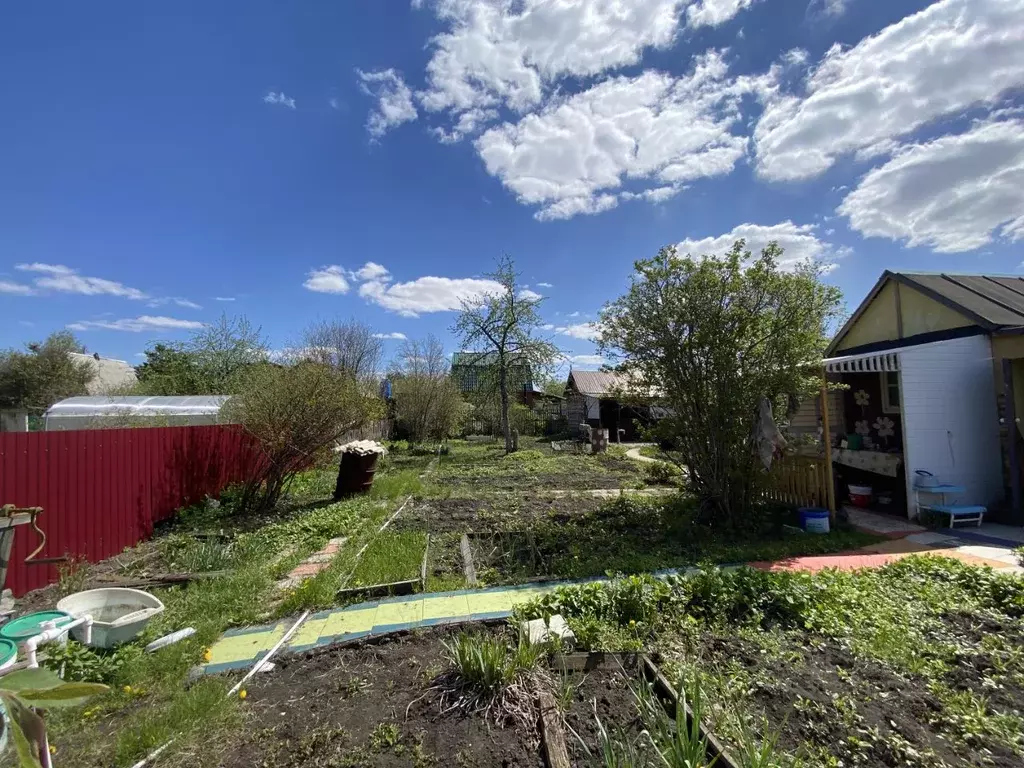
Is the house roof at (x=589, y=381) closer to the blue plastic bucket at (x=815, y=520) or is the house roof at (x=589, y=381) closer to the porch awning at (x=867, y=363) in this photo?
the porch awning at (x=867, y=363)

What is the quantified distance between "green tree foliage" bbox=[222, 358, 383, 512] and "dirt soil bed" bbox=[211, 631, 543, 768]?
19.3 feet

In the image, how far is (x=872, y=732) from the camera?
2.39 metres

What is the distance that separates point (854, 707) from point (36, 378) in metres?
32.9

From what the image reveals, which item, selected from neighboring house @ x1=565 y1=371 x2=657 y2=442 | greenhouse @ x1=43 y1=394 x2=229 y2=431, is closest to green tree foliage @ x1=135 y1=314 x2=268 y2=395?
greenhouse @ x1=43 y1=394 x2=229 y2=431

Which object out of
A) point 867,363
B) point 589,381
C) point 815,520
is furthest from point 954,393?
point 589,381

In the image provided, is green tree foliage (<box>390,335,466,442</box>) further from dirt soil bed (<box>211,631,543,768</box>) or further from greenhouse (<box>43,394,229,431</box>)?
dirt soil bed (<box>211,631,543,768</box>)

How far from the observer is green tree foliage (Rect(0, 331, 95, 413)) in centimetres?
2373

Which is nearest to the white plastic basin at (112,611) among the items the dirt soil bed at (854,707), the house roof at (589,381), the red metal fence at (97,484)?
the red metal fence at (97,484)

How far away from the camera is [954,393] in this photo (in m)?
7.18

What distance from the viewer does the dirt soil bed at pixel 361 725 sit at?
7.70 feet

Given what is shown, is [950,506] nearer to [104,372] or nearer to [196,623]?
[196,623]

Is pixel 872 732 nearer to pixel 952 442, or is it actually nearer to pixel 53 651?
pixel 53 651

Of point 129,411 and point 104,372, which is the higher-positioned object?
point 104,372

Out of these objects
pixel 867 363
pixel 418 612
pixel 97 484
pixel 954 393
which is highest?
pixel 867 363
